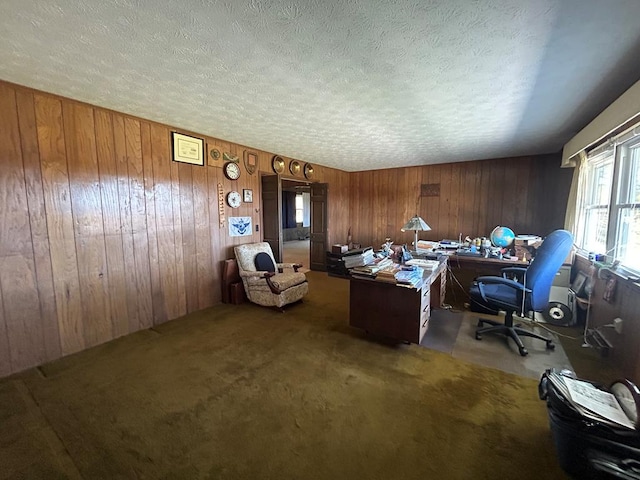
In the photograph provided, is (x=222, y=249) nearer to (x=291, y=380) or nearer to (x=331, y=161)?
(x=291, y=380)

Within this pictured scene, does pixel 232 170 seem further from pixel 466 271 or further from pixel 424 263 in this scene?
pixel 466 271

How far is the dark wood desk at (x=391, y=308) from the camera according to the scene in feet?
8.20

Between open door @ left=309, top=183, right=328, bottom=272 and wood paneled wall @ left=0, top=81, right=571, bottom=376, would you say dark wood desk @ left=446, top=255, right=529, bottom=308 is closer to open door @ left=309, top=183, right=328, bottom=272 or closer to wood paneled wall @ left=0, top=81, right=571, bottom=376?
open door @ left=309, top=183, right=328, bottom=272

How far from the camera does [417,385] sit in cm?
211

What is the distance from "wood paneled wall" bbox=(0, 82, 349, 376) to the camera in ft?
7.38

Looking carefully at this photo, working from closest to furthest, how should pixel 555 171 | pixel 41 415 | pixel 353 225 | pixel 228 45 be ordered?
pixel 228 45
pixel 41 415
pixel 555 171
pixel 353 225

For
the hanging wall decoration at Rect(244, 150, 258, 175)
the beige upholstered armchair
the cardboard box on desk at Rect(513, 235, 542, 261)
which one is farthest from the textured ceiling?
the beige upholstered armchair

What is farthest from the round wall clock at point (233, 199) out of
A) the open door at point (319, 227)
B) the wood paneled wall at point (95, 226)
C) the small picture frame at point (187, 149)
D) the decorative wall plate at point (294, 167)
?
the open door at point (319, 227)

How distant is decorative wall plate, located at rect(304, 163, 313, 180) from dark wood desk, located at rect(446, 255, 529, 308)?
3177 millimetres

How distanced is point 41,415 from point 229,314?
189 centimetres

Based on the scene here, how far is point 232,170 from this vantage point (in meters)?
4.01

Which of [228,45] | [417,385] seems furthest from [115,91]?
[417,385]

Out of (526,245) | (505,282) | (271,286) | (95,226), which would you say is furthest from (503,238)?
(95,226)

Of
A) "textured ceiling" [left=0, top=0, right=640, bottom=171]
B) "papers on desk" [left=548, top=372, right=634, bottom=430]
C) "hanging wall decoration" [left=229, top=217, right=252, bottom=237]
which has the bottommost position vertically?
"papers on desk" [left=548, top=372, right=634, bottom=430]
